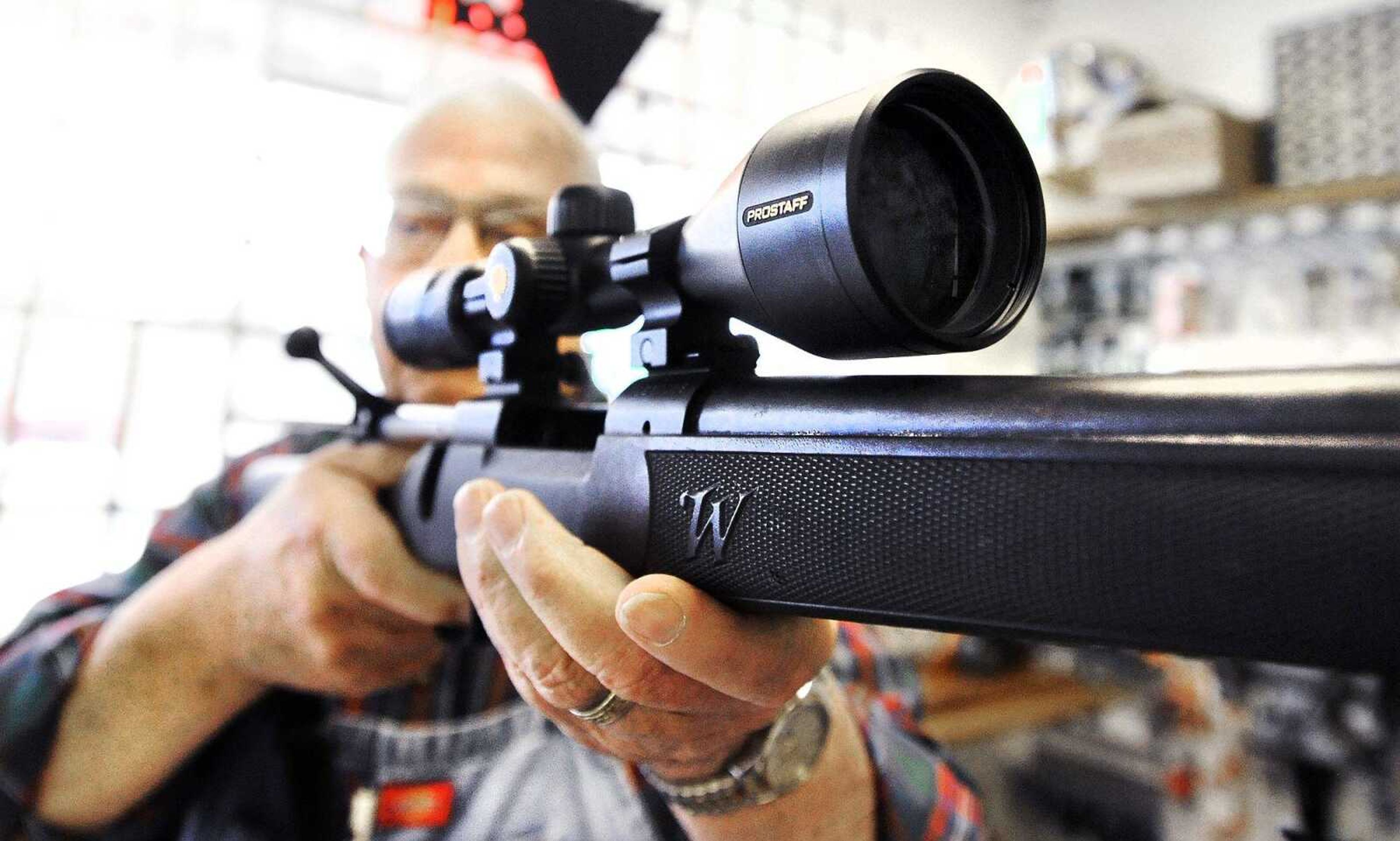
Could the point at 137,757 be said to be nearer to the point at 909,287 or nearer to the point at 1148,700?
the point at 909,287

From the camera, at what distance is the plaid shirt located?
0.82 metres

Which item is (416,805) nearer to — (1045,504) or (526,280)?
(526,280)

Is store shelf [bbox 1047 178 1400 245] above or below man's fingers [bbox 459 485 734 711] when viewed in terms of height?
above

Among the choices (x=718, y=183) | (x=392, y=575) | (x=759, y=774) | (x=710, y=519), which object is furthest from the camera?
(x=718, y=183)

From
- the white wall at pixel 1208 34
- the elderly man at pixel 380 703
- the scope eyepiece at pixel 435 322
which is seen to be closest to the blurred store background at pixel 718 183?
the white wall at pixel 1208 34

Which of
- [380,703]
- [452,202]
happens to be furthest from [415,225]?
[380,703]

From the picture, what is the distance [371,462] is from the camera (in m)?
0.80

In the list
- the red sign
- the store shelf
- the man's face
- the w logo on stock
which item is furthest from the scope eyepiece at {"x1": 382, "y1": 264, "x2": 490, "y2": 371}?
the store shelf

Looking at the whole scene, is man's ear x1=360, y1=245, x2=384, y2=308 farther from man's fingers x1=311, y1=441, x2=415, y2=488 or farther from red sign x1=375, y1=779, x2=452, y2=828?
red sign x1=375, y1=779, x2=452, y2=828

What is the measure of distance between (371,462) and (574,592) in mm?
383

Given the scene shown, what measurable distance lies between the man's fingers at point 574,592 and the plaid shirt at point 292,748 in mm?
306

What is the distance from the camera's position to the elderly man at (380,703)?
2.35ft

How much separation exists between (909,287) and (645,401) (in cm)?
17

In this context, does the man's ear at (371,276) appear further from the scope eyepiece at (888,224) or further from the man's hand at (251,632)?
the scope eyepiece at (888,224)
